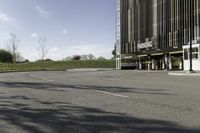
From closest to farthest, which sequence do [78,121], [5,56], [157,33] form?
[78,121]
[157,33]
[5,56]

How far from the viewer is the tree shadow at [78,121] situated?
7059 mm

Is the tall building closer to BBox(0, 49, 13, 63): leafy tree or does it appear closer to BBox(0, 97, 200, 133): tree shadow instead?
BBox(0, 97, 200, 133): tree shadow

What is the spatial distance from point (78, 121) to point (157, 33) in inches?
2220

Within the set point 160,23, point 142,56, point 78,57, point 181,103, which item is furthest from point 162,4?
point 78,57

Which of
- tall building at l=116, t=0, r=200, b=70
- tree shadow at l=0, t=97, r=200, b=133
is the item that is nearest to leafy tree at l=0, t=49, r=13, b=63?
tall building at l=116, t=0, r=200, b=70

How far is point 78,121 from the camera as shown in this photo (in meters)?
8.10

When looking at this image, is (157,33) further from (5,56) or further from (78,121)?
(5,56)

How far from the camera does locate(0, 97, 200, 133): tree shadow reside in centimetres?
706

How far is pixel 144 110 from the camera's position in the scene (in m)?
9.49

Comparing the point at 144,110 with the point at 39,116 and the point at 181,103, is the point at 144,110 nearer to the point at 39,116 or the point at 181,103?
the point at 181,103

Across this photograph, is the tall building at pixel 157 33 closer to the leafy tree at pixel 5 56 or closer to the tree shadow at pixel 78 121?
the tree shadow at pixel 78 121

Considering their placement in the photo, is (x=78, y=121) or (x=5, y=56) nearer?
(x=78, y=121)

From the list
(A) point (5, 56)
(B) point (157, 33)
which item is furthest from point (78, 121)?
(A) point (5, 56)

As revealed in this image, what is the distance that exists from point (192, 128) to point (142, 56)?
223ft
